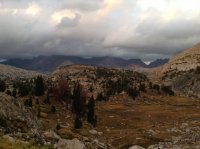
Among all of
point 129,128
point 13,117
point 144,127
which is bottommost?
point 129,128

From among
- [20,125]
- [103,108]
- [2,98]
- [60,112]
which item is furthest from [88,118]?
[20,125]

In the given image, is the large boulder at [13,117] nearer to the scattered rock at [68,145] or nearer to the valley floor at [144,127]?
the scattered rock at [68,145]

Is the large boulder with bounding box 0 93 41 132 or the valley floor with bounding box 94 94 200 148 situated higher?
the large boulder with bounding box 0 93 41 132

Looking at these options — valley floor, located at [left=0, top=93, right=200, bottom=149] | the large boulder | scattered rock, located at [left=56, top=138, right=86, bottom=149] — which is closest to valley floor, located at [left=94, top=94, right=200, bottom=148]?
valley floor, located at [left=0, top=93, right=200, bottom=149]

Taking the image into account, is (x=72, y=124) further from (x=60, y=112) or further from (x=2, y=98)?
(x=2, y=98)

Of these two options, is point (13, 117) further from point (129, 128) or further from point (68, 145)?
point (129, 128)

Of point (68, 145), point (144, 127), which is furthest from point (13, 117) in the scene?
point (144, 127)

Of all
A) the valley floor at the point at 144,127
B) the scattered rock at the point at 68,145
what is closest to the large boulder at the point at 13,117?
the scattered rock at the point at 68,145

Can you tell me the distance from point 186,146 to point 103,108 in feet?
299

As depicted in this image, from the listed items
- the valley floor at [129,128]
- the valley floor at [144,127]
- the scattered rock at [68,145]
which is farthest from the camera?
the valley floor at [144,127]

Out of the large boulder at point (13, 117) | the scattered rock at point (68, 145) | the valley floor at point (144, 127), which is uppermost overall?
the large boulder at point (13, 117)

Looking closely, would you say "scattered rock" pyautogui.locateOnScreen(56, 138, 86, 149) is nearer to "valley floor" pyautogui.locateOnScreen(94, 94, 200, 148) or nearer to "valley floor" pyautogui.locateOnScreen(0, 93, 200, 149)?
"valley floor" pyautogui.locateOnScreen(0, 93, 200, 149)

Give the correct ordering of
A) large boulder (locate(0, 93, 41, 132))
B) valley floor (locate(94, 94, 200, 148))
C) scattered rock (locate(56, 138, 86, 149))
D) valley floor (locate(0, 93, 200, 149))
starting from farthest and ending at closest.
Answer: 1. valley floor (locate(94, 94, 200, 148))
2. valley floor (locate(0, 93, 200, 149))
3. large boulder (locate(0, 93, 41, 132))
4. scattered rock (locate(56, 138, 86, 149))

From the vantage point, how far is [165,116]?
13788cm
